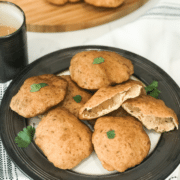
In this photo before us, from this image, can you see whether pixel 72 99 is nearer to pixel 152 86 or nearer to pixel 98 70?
pixel 98 70

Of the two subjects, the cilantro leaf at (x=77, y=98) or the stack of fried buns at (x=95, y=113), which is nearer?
the stack of fried buns at (x=95, y=113)

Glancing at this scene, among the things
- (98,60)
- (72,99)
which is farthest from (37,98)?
(98,60)

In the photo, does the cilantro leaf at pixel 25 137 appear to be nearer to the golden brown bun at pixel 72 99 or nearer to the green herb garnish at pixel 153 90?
the golden brown bun at pixel 72 99

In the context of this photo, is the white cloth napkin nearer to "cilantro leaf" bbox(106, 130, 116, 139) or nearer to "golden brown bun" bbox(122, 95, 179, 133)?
"golden brown bun" bbox(122, 95, 179, 133)

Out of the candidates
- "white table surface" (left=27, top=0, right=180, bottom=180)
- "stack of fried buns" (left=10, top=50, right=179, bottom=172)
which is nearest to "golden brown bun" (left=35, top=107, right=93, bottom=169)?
"stack of fried buns" (left=10, top=50, right=179, bottom=172)

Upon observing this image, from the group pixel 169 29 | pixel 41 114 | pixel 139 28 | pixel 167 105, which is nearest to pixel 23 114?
pixel 41 114

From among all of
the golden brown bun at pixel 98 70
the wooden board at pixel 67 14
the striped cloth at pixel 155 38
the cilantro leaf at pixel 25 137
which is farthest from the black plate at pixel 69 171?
the wooden board at pixel 67 14

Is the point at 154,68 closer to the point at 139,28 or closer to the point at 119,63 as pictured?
the point at 119,63
